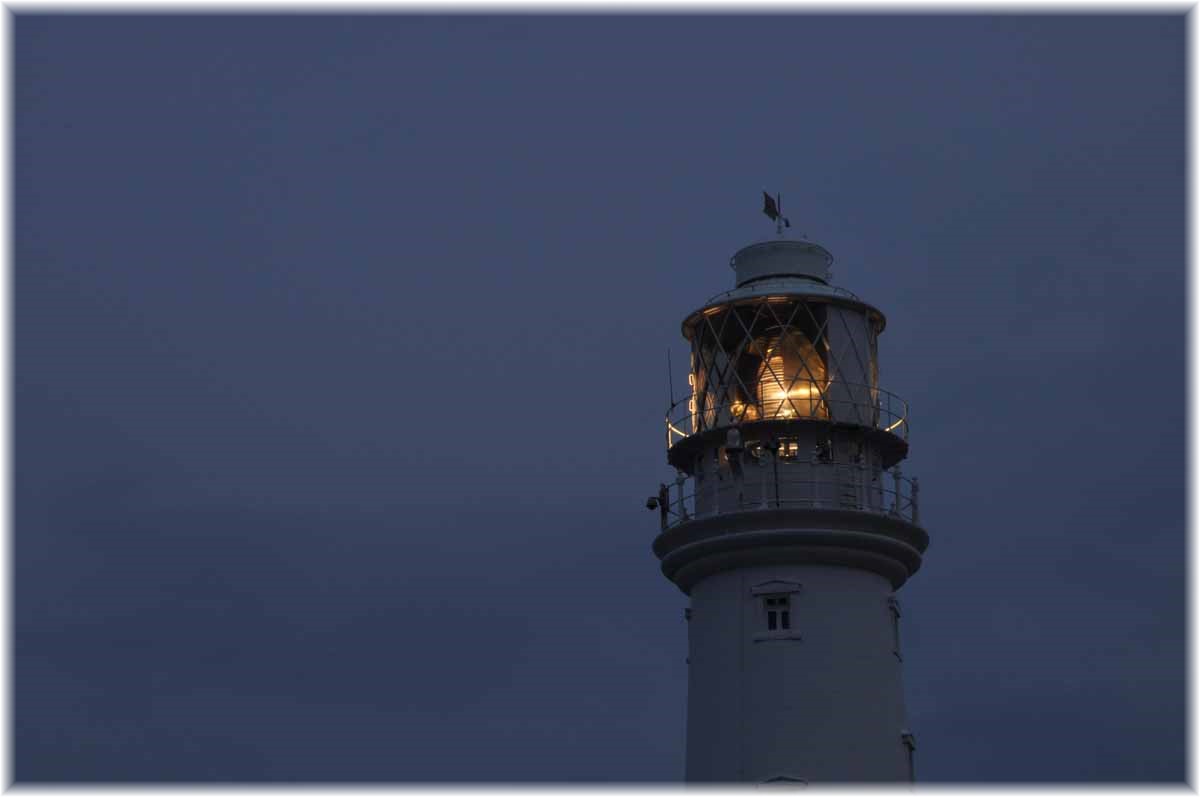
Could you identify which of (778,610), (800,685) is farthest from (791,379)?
(800,685)

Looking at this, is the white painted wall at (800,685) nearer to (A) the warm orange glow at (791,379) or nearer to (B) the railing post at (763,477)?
(B) the railing post at (763,477)

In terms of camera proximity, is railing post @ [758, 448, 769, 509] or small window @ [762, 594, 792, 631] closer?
small window @ [762, 594, 792, 631]

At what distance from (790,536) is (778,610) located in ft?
4.35

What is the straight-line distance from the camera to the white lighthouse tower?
3959 cm

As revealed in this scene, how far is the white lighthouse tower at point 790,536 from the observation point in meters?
39.6

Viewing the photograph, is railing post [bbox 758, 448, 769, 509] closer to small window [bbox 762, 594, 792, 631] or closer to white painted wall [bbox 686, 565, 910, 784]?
white painted wall [bbox 686, 565, 910, 784]

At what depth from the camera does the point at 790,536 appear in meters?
40.2

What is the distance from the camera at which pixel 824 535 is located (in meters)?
40.1

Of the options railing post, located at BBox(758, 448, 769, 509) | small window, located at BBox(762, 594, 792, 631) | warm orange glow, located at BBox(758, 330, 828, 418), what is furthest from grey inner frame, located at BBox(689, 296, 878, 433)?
small window, located at BBox(762, 594, 792, 631)

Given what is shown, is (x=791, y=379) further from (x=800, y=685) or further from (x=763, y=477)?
(x=800, y=685)

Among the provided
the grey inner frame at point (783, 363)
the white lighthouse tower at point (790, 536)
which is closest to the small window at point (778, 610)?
the white lighthouse tower at point (790, 536)

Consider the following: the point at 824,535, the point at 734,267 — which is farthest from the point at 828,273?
the point at 824,535

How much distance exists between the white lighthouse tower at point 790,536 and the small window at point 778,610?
0.08 feet

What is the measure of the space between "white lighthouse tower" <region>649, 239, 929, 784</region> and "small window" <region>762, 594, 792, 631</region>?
0.08 feet
